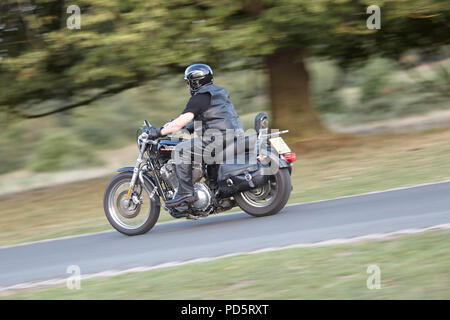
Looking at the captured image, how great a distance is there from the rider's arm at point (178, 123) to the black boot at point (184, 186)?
43cm

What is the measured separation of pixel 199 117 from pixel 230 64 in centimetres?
764

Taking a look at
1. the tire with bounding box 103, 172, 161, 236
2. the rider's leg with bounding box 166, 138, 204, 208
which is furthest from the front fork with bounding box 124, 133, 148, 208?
the rider's leg with bounding box 166, 138, 204, 208

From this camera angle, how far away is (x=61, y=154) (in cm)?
2200

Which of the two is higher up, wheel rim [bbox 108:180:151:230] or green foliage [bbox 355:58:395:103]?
green foliage [bbox 355:58:395:103]

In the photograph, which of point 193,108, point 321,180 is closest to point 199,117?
point 193,108

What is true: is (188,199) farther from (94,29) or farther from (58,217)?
(94,29)

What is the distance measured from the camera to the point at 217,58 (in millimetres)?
14414

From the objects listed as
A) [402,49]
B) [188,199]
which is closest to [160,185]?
[188,199]

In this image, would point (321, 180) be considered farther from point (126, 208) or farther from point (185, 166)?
point (126, 208)

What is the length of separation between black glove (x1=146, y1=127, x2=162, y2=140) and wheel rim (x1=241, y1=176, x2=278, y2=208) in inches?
48.6

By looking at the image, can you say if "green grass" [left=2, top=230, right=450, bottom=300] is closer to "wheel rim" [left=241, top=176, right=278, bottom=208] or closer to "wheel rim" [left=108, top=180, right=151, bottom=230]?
"wheel rim" [left=241, top=176, right=278, bottom=208]

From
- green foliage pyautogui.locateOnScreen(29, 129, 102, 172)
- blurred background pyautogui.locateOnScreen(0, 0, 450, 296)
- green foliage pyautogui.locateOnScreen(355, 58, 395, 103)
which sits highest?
green foliage pyautogui.locateOnScreen(355, 58, 395, 103)

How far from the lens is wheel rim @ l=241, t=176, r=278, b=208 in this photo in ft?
28.1
